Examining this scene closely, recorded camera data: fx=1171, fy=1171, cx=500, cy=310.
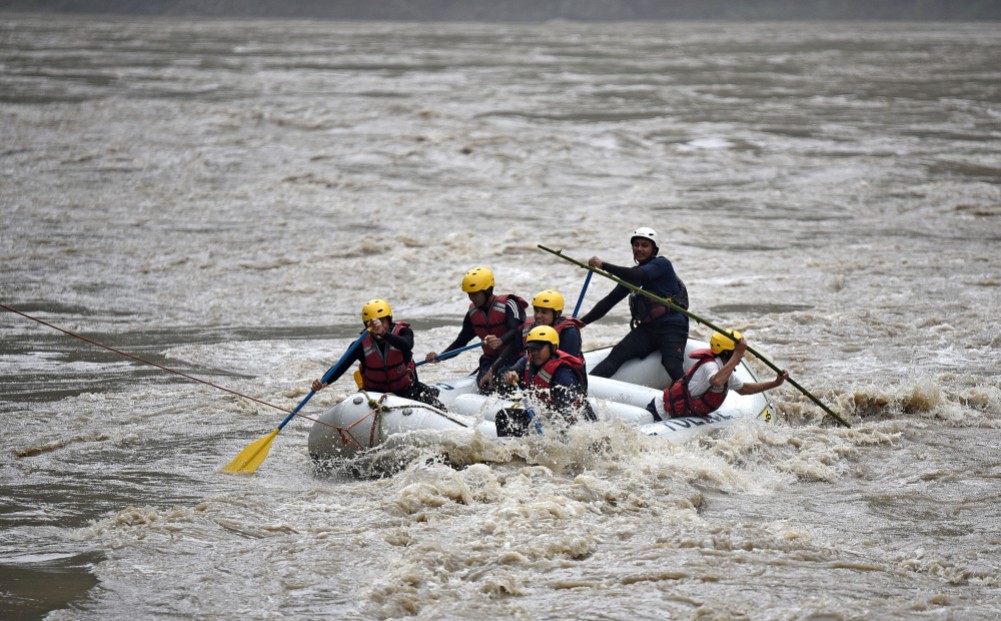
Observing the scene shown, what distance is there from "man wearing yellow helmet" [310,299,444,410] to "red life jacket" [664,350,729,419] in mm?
1739

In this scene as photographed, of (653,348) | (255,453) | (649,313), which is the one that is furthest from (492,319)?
(255,453)

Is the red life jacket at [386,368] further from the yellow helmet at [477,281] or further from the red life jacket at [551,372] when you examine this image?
the red life jacket at [551,372]

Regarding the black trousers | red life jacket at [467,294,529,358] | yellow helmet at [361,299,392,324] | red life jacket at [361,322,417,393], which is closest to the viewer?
yellow helmet at [361,299,392,324]

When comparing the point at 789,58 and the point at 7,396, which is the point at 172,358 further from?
the point at 789,58

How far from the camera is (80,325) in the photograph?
12.9 meters

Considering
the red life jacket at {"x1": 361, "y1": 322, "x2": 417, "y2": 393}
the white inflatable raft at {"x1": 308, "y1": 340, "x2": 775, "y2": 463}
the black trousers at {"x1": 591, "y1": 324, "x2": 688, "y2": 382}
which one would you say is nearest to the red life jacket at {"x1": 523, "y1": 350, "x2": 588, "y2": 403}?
the white inflatable raft at {"x1": 308, "y1": 340, "x2": 775, "y2": 463}

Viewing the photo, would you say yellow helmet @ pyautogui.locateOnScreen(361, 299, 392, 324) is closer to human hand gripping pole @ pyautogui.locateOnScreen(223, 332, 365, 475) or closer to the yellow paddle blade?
human hand gripping pole @ pyautogui.locateOnScreen(223, 332, 365, 475)

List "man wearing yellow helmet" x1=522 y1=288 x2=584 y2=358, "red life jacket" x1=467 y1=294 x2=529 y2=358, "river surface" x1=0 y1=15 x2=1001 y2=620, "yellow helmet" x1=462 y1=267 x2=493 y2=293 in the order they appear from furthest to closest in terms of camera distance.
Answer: "red life jacket" x1=467 y1=294 x2=529 y2=358 < "yellow helmet" x1=462 y1=267 x2=493 y2=293 < "man wearing yellow helmet" x1=522 y1=288 x2=584 y2=358 < "river surface" x1=0 y1=15 x2=1001 y2=620

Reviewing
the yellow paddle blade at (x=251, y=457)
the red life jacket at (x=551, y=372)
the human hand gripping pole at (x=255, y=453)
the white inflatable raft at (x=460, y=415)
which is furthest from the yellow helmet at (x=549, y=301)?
the yellow paddle blade at (x=251, y=457)

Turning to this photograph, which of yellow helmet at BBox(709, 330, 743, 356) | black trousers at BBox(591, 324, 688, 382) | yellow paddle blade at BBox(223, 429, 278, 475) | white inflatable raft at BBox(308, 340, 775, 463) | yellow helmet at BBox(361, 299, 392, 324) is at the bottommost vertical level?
yellow paddle blade at BBox(223, 429, 278, 475)

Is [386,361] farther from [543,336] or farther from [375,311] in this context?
[543,336]

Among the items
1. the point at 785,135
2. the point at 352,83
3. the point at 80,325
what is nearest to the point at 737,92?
the point at 785,135

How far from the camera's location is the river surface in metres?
6.91

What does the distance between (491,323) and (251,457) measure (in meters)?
2.10
